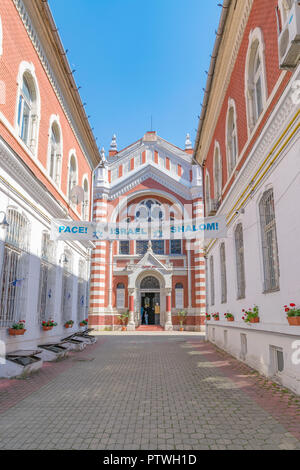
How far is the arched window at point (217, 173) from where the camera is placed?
50.0ft

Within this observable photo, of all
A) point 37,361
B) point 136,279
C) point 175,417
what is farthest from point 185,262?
point 175,417

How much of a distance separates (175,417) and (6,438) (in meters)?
2.38

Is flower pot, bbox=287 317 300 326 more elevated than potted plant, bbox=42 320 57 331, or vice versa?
flower pot, bbox=287 317 300 326

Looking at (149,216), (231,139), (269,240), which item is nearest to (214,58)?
(231,139)

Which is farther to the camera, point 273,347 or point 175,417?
point 273,347

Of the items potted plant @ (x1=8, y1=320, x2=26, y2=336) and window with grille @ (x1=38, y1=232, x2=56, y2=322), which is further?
window with grille @ (x1=38, y1=232, x2=56, y2=322)

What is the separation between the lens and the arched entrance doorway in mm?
28391

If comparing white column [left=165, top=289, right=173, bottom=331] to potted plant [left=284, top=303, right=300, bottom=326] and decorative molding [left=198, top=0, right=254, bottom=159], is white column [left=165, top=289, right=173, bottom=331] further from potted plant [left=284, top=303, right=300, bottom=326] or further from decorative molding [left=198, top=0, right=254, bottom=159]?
potted plant [left=284, top=303, right=300, bottom=326]

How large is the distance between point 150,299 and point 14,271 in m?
19.6

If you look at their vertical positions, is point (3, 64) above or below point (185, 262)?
above

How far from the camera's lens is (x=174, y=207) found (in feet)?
97.4

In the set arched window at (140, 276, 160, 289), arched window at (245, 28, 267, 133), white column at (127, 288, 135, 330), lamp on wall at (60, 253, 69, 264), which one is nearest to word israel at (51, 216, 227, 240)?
lamp on wall at (60, 253, 69, 264)

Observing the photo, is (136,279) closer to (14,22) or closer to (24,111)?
(24,111)

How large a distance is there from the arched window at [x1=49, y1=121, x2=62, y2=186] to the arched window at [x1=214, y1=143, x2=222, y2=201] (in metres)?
6.76
